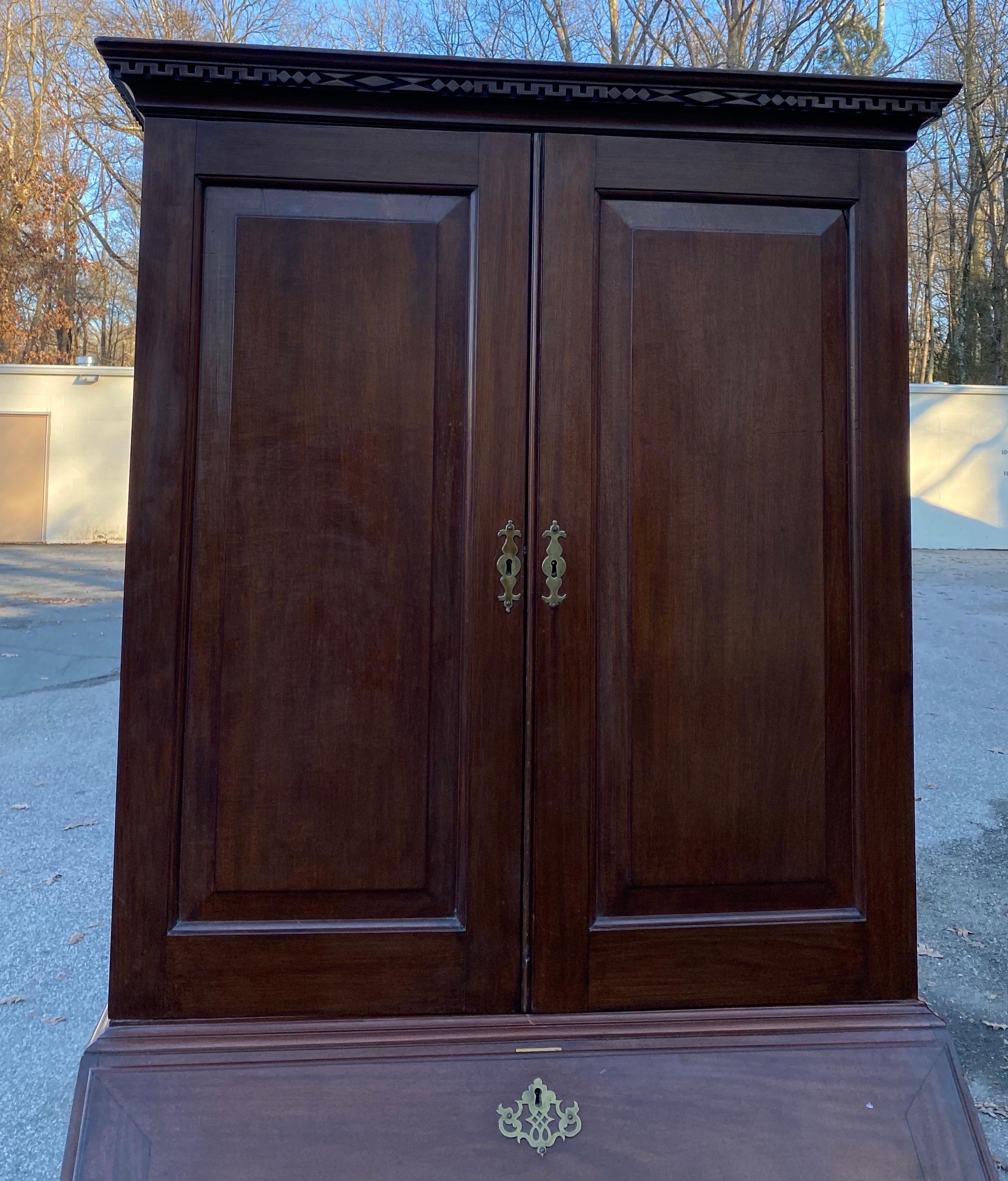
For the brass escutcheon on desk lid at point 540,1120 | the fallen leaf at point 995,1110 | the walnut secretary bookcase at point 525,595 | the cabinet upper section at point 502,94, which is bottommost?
the fallen leaf at point 995,1110

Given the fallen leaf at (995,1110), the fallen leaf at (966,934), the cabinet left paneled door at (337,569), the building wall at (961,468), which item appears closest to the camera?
the cabinet left paneled door at (337,569)

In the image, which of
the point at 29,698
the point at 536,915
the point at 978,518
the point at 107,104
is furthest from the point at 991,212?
the point at 536,915

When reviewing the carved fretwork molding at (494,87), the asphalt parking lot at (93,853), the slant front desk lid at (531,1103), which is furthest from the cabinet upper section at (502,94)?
the asphalt parking lot at (93,853)

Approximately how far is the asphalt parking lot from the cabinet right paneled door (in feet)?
2.50

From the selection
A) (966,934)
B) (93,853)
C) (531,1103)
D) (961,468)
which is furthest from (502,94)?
(961,468)

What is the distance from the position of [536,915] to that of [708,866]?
272mm

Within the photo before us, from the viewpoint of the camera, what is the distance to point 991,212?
566 inches

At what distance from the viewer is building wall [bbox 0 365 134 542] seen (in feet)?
39.9

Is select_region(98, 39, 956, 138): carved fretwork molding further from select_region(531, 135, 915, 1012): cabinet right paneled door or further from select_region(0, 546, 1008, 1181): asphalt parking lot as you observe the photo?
select_region(0, 546, 1008, 1181): asphalt parking lot

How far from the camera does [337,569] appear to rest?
131 centimetres

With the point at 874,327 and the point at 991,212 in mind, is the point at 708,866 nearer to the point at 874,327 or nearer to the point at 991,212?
the point at 874,327

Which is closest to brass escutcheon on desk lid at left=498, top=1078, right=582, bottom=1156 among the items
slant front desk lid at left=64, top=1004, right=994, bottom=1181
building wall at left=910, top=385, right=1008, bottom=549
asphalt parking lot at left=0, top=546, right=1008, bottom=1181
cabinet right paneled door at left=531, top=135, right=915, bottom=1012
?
slant front desk lid at left=64, top=1004, right=994, bottom=1181

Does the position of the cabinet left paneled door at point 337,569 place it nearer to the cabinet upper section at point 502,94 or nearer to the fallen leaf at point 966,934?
the cabinet upper section at point 502,94

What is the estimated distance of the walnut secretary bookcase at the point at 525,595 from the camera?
1.27m
